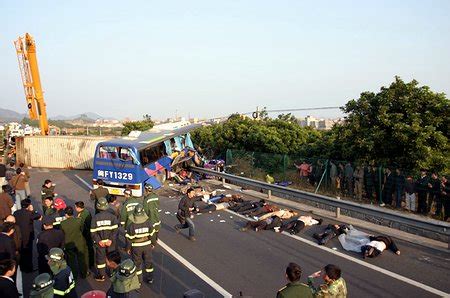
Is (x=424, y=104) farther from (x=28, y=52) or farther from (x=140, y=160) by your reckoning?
(x=28, y=52)

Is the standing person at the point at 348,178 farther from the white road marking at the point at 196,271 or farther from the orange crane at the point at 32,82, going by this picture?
the orange crane at the point at 32,82

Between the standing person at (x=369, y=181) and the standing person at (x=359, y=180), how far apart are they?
13 cm

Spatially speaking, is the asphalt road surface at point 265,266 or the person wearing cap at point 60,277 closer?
the person wearing cap at point 60,277

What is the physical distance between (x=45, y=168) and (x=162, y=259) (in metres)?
19.6

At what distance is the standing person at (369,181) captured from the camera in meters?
14.0

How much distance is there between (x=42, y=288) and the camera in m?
4.54

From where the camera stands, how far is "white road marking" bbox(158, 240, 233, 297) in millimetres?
6716

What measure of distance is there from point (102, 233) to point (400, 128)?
39.1 feet

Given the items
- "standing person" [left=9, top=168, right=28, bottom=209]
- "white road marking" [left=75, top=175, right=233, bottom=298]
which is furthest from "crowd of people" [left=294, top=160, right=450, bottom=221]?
"standing person" [left=9, top=168, right=28, bottom=209]

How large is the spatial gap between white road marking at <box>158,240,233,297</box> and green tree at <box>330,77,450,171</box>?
32.3 feet

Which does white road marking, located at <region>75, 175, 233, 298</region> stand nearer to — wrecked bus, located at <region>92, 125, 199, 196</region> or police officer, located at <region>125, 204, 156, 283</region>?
police officer, located at <region>125, 204, 156, 283</region>

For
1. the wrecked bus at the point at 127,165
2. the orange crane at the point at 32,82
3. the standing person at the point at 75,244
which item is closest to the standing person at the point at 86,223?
the standing person at the point at 75,244

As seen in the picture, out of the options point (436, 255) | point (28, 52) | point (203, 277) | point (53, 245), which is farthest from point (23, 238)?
point (28, 52)

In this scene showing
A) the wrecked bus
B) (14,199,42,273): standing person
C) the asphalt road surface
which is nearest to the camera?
the asphalt road surface
